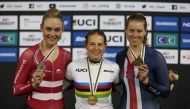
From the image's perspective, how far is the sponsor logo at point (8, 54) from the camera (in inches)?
141

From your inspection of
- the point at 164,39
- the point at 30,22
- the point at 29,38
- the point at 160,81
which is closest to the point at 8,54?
the point at 29,38

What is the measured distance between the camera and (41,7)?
3561 millimetres

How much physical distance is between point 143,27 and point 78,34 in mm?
1908

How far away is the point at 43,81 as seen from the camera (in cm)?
171

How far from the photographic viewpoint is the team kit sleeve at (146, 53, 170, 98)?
1.68 m

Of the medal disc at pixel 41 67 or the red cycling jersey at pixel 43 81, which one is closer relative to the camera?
the medal disc at pixel 41 67

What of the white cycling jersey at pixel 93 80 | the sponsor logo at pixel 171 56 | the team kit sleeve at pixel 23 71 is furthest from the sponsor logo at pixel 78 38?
the team kit sleeve at pixel 23 71

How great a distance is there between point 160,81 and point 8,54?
A: 7.78 feet

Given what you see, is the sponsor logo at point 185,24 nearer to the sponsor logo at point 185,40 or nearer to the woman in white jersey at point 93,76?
the sponsor logo at point 185,40

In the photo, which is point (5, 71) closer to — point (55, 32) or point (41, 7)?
point (41, 7)

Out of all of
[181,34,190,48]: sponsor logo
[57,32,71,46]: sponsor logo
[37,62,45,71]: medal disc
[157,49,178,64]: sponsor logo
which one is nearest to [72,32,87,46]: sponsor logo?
[57,32,71,46]: sponsor logo

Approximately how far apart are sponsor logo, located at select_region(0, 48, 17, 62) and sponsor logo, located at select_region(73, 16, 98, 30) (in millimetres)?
823

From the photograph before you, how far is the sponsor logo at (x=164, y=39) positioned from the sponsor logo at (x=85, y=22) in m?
0.75

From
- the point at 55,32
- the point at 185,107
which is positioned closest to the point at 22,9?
the point at 55,32
